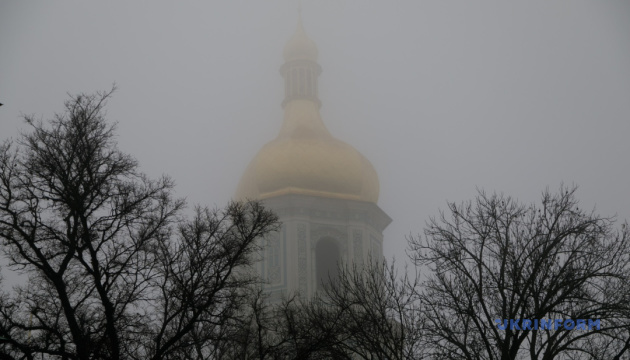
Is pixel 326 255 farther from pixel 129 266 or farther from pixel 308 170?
pixel 129 266

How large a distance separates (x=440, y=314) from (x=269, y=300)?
2168cm

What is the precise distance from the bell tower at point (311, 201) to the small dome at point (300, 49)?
3.93 m

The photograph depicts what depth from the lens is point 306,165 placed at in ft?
142

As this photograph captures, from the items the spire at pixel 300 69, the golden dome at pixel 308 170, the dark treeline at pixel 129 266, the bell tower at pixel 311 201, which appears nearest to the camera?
the dark treeline at pixel 129 266

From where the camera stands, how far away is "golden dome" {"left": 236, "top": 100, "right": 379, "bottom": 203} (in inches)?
1689

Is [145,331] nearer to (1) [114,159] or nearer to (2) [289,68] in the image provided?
(1) [114,159]

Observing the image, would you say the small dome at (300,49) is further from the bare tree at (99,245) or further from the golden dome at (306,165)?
the bare tree at (99,245)

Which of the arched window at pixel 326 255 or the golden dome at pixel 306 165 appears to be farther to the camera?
the golden dome at pixel 306 165

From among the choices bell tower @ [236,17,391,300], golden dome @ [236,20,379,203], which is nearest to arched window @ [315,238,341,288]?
bell tower @ [236,17,391,300]

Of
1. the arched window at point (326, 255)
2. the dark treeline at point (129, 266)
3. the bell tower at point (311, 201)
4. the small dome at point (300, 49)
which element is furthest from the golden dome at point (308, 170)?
the dark treeline at point (129, 266)

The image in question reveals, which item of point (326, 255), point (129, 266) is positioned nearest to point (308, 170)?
point (326, 255)

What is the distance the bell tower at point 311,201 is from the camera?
40.3m

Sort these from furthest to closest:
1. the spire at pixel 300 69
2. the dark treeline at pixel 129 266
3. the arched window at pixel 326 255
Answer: the spire at pixel 300 69
the arched window at pixel 326 255
the dark treeline at pixel 129 266

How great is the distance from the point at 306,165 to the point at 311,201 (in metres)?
2.22
